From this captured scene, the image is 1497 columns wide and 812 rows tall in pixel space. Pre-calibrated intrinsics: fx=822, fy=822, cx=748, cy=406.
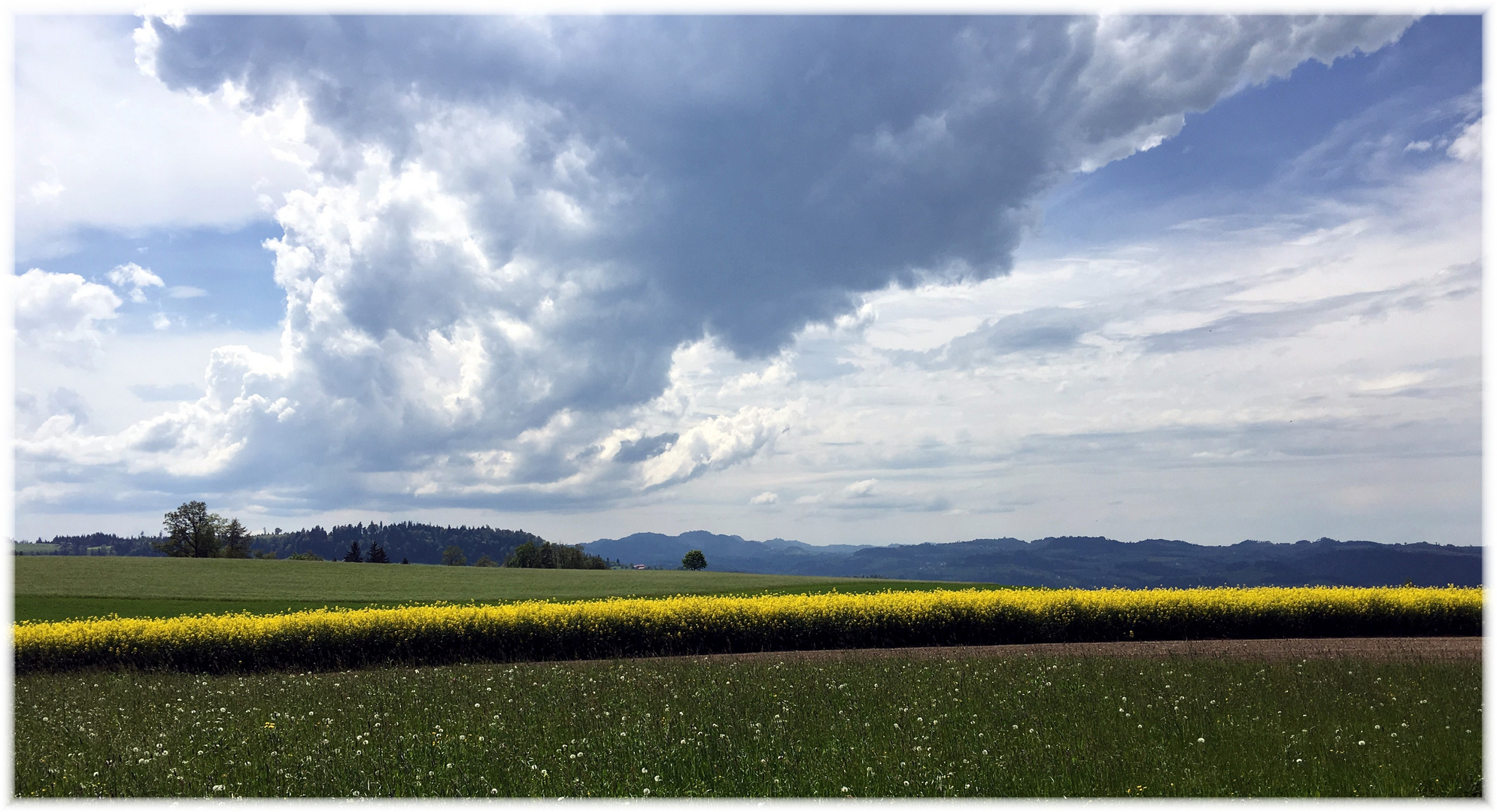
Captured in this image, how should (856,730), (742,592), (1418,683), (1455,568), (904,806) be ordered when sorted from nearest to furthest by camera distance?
(904,806)
(856,730)
(1418,683)
(1455,568)
(742,592)

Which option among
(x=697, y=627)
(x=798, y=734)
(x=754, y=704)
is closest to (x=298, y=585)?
(x=697, y=627)

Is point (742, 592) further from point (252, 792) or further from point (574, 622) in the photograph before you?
point (252, 792)

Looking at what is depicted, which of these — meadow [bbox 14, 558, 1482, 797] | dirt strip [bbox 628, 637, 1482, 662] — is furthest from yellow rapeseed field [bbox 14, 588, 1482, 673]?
dirt strip [bbox 628, 637, 1482, 662]

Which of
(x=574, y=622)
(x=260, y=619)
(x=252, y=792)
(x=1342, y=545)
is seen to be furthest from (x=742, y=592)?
(x=1342, y=545)

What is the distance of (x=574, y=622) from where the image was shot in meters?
20.5

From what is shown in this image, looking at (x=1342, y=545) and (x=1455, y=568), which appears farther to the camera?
(x=1342, y=545)

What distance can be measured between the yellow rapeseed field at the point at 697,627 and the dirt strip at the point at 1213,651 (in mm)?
996

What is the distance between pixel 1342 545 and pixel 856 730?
205 metres

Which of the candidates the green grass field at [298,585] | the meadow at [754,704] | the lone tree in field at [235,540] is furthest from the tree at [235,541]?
the meadow at [754,704]

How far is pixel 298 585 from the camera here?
46.1m

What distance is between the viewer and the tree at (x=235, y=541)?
113 metres

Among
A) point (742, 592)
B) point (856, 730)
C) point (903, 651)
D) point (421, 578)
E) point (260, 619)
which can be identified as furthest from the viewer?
point (421, 578)

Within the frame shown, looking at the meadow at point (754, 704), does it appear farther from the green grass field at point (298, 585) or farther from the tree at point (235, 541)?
the tree at point (235, 541)

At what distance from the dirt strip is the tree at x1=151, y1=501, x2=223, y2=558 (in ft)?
362
